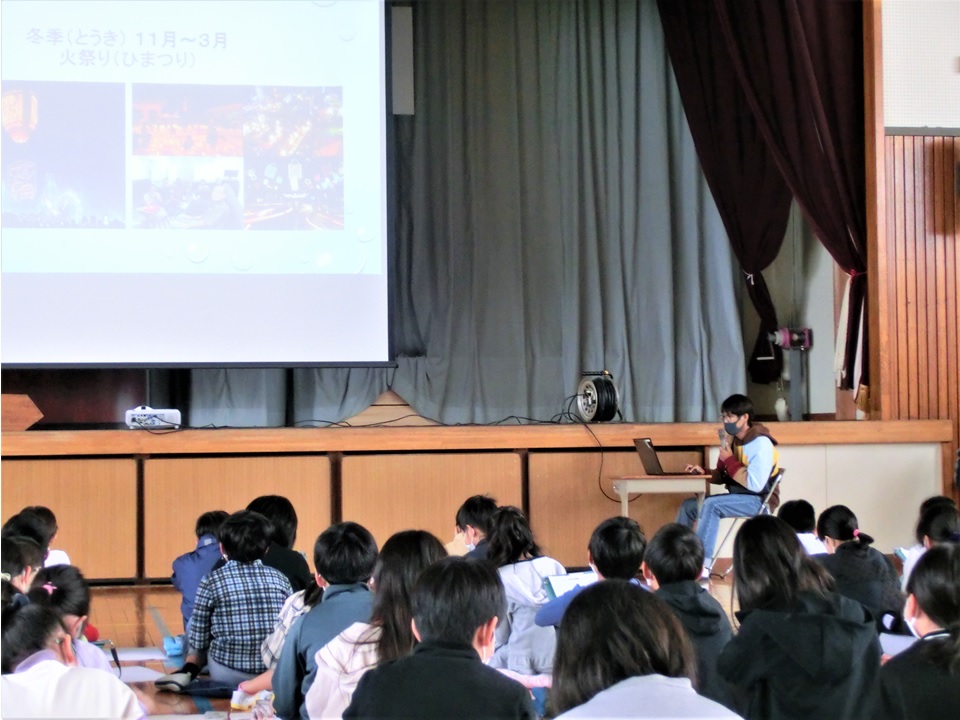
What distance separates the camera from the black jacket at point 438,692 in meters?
1.63

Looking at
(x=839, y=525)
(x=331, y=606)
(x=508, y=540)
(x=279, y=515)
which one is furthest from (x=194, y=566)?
(x=839, y=525)

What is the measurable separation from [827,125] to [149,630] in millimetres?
4536

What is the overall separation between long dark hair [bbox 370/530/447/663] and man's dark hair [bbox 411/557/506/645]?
45 centimetres

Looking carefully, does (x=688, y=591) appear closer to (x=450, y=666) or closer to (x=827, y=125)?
(x=450, y=666)

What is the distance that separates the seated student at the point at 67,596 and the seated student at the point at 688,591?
1222 millimetres

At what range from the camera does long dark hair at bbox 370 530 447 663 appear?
7.39 feet

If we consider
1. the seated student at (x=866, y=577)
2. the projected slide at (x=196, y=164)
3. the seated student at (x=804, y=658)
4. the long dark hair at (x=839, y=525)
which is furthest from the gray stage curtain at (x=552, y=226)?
the seated student at (x=804, y=658)

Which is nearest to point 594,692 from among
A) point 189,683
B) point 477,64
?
point 189,683

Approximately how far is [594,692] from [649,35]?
674cm

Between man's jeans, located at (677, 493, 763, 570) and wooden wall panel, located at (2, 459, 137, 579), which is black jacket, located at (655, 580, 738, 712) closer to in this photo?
man's jeans, located at (677, 493, 763, 570)

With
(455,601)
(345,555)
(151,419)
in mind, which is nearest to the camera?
(455,601)

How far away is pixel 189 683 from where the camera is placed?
12.0 feet

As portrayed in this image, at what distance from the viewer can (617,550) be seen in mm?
2713

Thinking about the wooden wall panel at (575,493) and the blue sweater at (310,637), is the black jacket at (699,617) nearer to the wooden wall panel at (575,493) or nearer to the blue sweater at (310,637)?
the blue sweater at (310,637)
